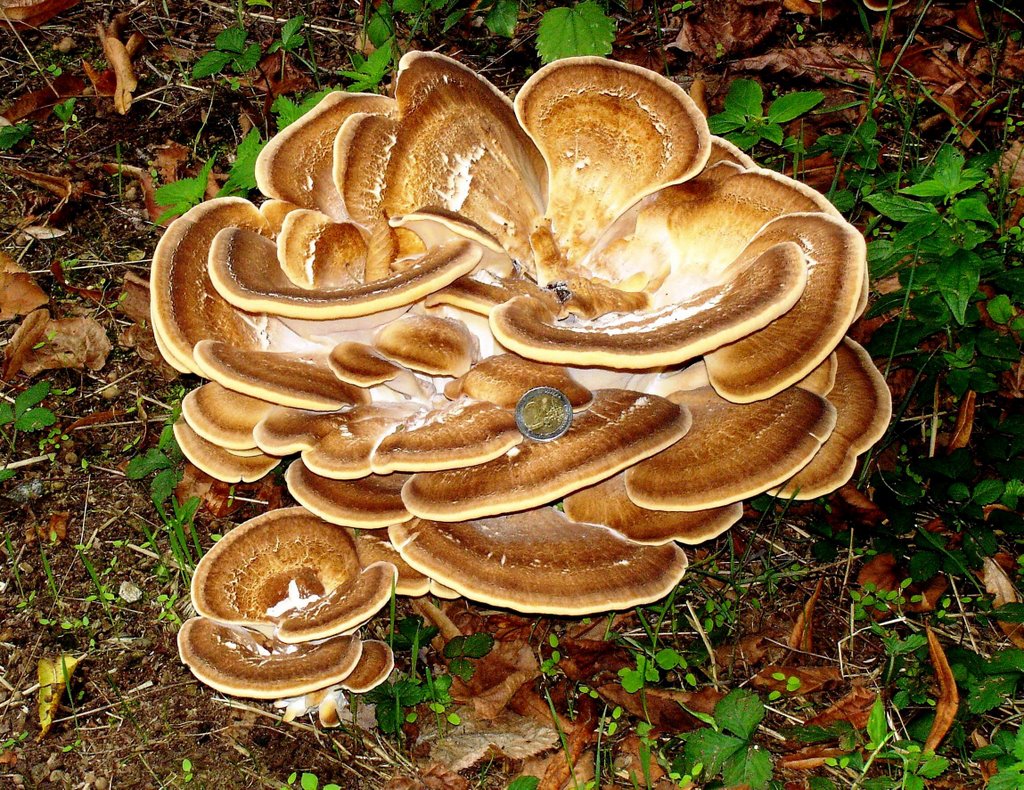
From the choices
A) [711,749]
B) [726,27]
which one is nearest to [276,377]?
[711,749]

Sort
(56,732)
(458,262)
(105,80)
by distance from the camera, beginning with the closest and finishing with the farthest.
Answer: (458,262)
(56,732)
(105,80)

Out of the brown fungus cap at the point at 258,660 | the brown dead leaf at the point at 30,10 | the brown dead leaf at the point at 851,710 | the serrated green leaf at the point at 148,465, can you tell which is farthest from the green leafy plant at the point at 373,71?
the brown dead leaf at the point at 851,710

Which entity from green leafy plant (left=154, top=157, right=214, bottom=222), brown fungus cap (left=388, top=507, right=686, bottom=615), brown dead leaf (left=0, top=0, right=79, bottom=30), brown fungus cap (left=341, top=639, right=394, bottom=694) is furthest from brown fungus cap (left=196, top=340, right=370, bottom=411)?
brown dead leaf (left=0, top=0, right=79, bottom=30)

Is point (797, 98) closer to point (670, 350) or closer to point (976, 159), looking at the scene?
point (976, 159)

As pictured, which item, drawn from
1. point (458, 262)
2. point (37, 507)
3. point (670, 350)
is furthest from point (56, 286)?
point (670, 350)

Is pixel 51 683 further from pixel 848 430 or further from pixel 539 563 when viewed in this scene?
pixel 848 430

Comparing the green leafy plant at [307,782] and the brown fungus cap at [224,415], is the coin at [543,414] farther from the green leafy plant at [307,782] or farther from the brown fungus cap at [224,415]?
the green leafy plant at [307,782]
